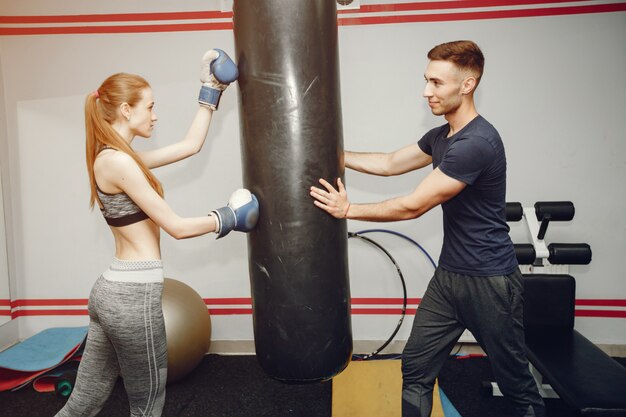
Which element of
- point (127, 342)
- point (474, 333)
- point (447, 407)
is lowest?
point (447, 407)

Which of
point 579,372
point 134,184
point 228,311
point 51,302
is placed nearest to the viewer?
point 134,184

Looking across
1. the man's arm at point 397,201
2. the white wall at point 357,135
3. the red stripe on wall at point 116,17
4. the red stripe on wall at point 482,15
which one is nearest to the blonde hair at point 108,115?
the man's arm at point 397,201

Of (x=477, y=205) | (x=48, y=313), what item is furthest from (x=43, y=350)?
(x=477, y=205)

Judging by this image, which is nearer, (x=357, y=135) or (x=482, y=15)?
(x=482, y=15)

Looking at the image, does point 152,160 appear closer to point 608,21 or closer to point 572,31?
point 572,31

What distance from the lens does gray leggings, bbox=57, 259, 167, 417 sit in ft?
5.66

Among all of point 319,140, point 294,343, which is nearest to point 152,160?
point 319,140

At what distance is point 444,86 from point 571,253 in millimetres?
1383

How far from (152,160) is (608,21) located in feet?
9.78

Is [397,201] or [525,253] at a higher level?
[397,201]

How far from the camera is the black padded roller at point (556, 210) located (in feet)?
8.96

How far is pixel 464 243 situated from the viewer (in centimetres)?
203

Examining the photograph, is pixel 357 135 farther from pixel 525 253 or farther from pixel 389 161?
pixel 525 253

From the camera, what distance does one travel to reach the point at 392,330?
341 centimetres
